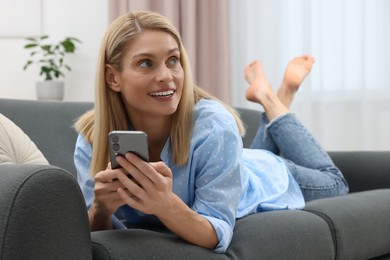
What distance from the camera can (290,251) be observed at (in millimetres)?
1345

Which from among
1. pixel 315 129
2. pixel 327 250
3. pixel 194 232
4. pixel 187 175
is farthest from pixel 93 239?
pixel 315 129

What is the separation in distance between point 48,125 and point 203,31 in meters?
1.56

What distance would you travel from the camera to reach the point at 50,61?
3322 mm

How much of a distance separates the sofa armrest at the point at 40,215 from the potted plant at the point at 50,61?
2309 millimetres

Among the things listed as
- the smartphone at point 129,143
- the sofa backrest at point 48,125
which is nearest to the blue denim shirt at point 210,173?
the smartphone at point 129,143

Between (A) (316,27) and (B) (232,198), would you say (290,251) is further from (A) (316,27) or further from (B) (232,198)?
(A) (316,27)

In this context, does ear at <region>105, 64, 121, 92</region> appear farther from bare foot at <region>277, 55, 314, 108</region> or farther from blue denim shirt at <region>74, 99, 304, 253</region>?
bare foot at <region>277, 55, 314, 108</region>

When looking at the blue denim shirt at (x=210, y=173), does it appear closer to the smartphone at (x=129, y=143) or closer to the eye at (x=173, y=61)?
the eye at (x=173, y=61)

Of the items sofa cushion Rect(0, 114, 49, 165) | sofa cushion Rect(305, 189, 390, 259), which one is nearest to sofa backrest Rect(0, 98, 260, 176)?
sofa cushion Rect(0, 114, 49, 165)

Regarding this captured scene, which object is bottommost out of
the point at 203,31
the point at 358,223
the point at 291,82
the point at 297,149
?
the point at 358,223

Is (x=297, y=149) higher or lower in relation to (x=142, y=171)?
lower

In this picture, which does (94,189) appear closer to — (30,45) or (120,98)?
(120,98)

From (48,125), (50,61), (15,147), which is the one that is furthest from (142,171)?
(50,61)

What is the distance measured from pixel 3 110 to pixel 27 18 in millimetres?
1798
